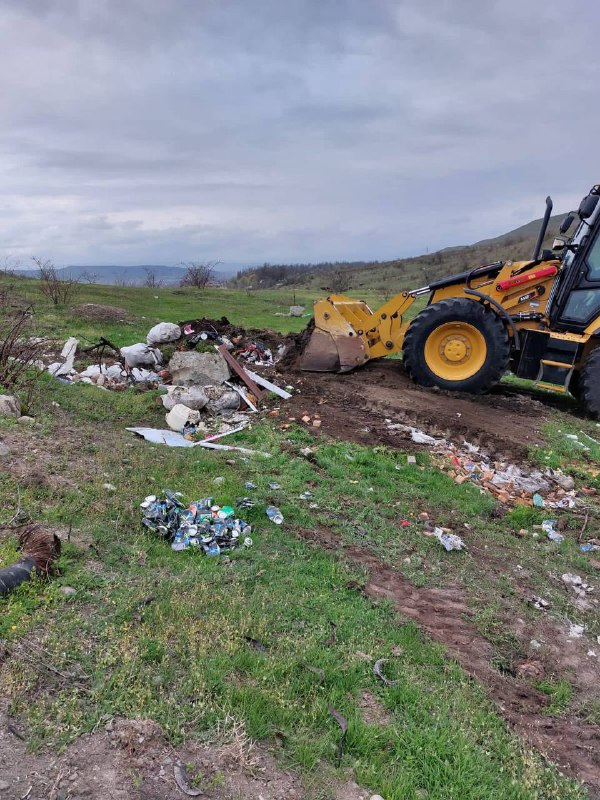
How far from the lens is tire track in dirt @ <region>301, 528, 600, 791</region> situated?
9.05 ft

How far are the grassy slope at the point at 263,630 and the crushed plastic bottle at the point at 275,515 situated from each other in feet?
0.27

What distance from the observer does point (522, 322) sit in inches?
326

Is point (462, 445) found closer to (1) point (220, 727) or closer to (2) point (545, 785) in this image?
(2) point (545, 785)

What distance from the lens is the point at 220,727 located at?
2.48m

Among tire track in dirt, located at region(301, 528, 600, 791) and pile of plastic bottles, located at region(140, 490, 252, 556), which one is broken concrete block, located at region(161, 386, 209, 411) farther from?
tire track in dirt, located at region(301, 528, 600, 791)

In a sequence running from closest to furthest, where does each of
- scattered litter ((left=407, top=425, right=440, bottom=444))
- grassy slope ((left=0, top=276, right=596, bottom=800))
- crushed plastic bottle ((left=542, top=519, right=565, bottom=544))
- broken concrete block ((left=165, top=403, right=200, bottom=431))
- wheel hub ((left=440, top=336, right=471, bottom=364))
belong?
grassy slope ((left=0, top=276, right=596, bottom=800))
crushed plastic bottle ((left=542, top=519, right=565, bottom=544))
scattered litter ((left=407, top=425, right=440, bottom=444))
broken concrete block ((left=165, top=403, right=200, bottom=431))
wheel hub ((left=440, top=336, right=471, bottom=364))

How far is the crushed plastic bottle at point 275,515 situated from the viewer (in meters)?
4.57

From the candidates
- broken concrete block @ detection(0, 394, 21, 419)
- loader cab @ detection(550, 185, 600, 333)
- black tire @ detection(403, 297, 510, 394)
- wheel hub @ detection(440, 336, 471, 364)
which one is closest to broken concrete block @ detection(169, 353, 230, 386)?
broken concrete block @ detection(0, 394, 21, 419)

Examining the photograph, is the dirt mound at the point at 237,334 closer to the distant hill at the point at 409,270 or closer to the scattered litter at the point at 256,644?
the scattered litter at the point at 256,644

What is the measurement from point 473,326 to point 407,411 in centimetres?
179

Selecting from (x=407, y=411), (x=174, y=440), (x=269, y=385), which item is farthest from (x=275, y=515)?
(x=269, y=385)

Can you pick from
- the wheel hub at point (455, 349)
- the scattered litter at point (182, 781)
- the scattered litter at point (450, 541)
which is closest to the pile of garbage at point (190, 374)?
the wheel hub at point (455, 349)

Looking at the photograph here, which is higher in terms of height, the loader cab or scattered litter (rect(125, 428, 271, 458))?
the loader cab

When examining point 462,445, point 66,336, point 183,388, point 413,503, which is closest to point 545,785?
point 413,503
